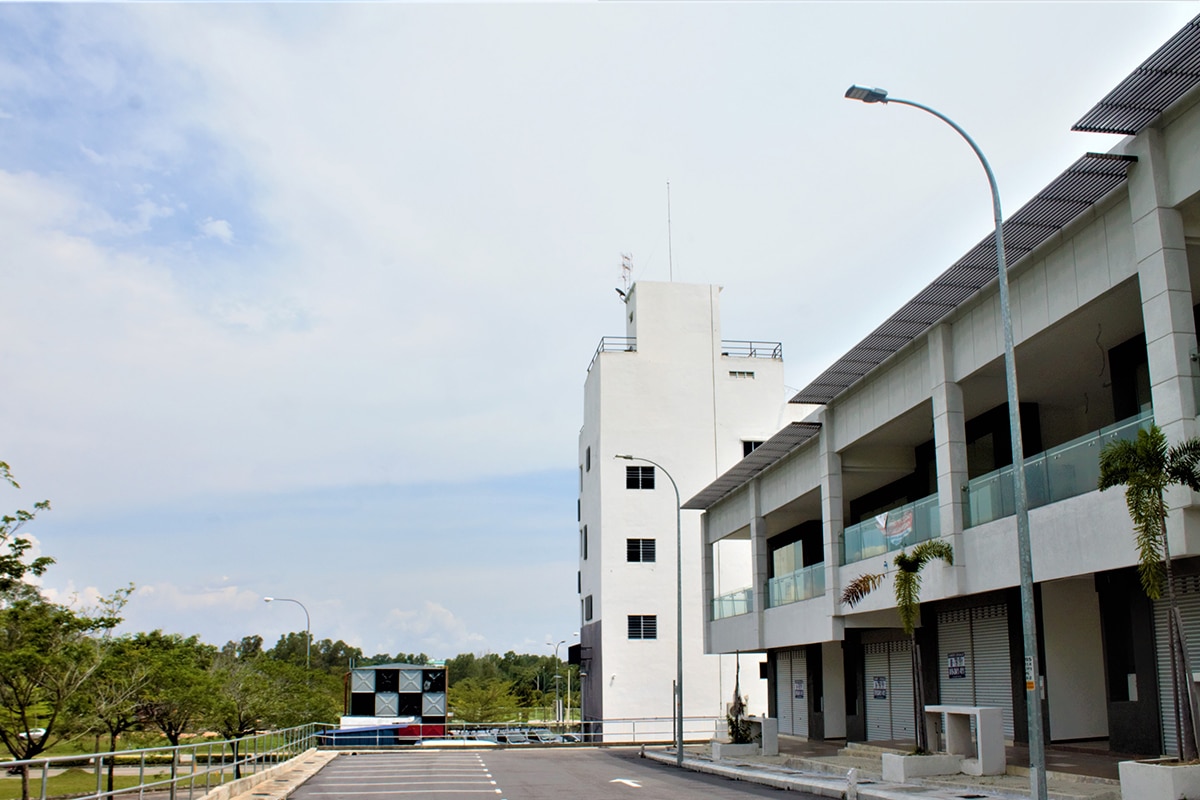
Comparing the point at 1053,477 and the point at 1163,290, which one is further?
the point at 1053,477

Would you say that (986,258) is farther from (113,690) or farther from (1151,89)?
(113,690)

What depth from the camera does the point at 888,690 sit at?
34156 mm

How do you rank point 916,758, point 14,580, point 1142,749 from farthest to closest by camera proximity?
point 14,580 → point 916,758 → point 1142,749

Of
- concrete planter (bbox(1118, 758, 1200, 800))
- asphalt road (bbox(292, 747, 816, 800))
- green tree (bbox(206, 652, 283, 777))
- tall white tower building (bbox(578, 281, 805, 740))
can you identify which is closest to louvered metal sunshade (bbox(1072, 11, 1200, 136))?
concrete planter (bbox(1118, 758, 1200, 800))

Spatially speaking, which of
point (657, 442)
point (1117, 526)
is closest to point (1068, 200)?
point (1117, 526)

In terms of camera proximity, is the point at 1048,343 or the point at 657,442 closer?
the point at 1048,343

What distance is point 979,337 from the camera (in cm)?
2245

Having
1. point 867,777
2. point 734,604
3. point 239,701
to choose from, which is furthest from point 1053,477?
point 239,701

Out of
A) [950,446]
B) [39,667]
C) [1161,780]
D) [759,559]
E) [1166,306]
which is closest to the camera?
[1161,780]

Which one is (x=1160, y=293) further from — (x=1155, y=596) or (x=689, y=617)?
(x=689, y=617)

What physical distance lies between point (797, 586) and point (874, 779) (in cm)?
1068

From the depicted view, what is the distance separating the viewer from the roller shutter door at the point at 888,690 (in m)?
32.8

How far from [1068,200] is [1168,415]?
13.8 ft

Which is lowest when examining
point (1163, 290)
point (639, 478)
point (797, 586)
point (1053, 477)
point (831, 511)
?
point (797, 586)
